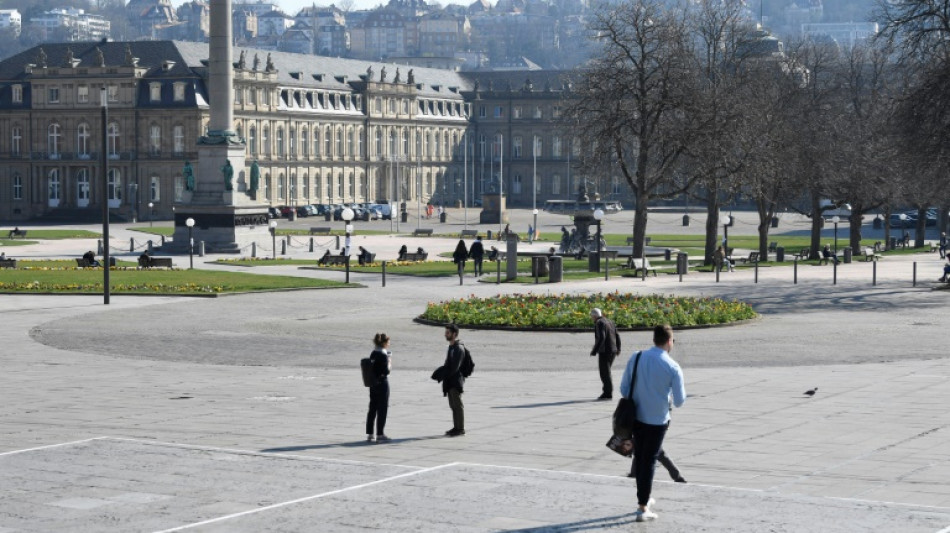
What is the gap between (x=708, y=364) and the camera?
Result: 3362cm

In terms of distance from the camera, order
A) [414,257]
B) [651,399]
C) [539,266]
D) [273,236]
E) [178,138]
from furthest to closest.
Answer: [178,138] → [273,236] → [414,257] → [539,266] → [651,399]

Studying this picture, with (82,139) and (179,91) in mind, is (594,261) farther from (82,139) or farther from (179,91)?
(82,139)

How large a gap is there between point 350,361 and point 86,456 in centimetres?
1378

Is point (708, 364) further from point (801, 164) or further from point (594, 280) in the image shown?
point (801, 164)

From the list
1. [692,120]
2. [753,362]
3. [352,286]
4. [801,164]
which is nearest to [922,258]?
[801,164]

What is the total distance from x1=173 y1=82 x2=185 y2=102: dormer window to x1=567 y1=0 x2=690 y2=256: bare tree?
7487cm

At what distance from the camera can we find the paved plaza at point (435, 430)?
1739 centimetres

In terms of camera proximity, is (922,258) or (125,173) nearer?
(922,258)

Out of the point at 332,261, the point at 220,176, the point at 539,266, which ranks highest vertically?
the point at 220,176

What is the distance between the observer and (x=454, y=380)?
76.8 ft

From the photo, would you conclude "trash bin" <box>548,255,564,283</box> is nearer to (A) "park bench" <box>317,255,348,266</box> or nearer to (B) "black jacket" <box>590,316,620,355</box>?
(A) "park bench" <box>317,255,348,266</box>

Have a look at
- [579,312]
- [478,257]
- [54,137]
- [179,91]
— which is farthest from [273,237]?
[54,137]

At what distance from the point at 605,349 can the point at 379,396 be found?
6008mm

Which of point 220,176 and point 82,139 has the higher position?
point 82,139
